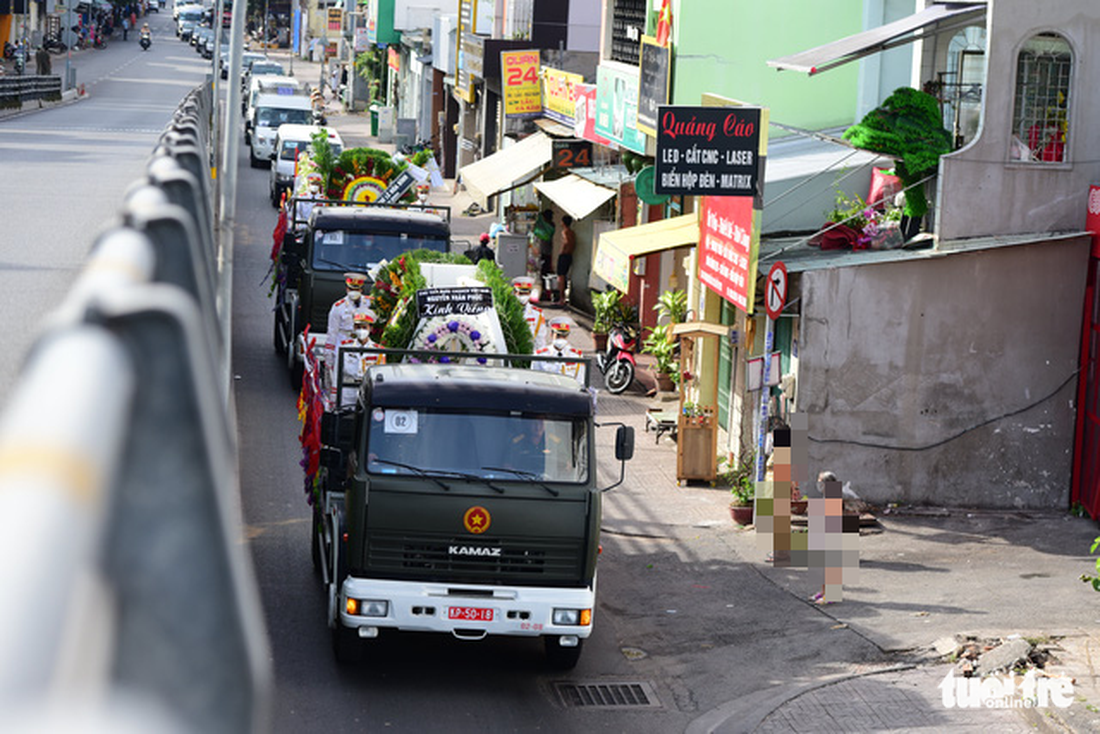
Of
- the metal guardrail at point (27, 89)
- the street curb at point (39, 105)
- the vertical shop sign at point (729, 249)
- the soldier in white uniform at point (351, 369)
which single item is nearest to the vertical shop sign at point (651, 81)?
the vertical shop sign at point (729, 249)

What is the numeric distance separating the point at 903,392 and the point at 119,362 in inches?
671

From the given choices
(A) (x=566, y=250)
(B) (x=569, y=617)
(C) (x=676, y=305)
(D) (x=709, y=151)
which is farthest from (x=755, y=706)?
(A) (x=566, y=250)

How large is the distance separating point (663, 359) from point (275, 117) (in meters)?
32.4

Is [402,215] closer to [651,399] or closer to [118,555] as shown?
[651,399]

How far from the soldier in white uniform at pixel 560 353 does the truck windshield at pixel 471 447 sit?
1204 millimetres

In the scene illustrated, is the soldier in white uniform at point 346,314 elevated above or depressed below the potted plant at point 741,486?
above

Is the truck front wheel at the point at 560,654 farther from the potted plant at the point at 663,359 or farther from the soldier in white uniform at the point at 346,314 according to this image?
the potted plant at the point at 663,359

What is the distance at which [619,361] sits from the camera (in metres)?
23.6

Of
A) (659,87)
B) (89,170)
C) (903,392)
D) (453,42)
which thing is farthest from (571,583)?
(453,42)

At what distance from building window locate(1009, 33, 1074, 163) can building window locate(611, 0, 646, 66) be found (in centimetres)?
1047

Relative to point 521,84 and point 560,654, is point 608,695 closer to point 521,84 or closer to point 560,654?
point 560,654

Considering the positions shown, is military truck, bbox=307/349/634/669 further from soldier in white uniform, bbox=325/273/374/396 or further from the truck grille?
soldier in white uniform, bbox=325/273/374/396

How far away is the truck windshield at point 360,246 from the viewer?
21875mm

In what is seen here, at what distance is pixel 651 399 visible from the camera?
Answer: 2339cm
